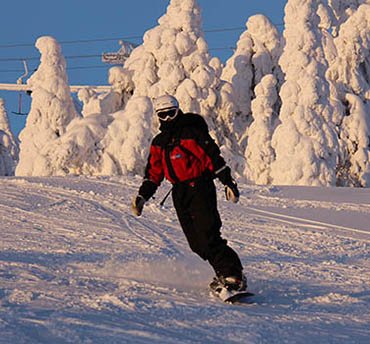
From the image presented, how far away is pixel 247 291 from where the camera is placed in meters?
5.15

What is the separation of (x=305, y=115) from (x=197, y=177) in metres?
24.1

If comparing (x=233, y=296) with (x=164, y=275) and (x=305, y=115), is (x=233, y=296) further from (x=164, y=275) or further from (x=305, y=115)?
(x=305, y=115)

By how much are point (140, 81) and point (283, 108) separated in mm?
8969

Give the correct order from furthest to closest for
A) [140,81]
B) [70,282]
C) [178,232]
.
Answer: [140,81] → [178,232] → [70,282]

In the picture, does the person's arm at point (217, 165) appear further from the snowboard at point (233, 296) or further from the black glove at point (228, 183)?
the snowboard at point (233, 296)

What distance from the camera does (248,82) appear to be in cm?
3588

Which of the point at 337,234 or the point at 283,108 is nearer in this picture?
the point at 337,234

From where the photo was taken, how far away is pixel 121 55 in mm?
67688

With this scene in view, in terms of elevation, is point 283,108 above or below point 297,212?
above

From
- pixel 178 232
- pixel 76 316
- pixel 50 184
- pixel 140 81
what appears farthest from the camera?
pixel 140 81

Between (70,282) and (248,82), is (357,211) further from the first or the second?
(248,82)

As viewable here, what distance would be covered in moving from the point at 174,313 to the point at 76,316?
62 centimetres

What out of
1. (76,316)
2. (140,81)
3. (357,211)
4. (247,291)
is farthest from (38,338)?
(140,81)

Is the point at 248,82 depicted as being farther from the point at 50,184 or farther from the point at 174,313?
the point at 174,313
